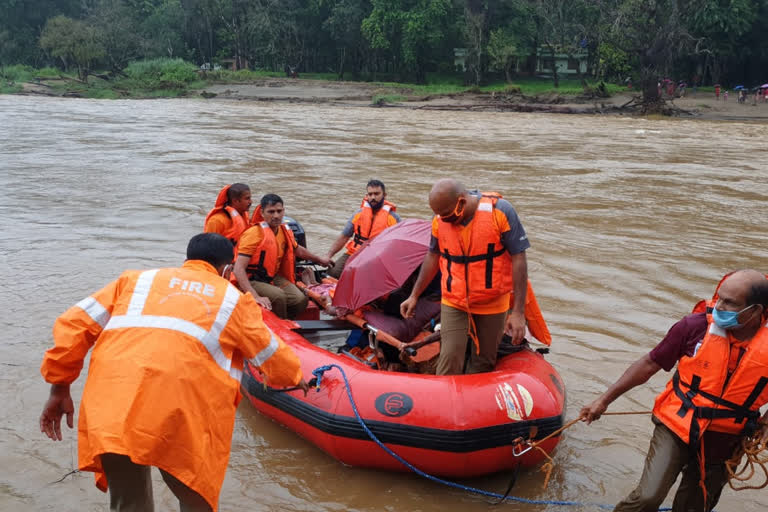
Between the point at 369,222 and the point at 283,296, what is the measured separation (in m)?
1.44

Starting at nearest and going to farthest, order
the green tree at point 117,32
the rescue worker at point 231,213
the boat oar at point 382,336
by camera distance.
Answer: the boat oar at point 382,336, the rescue worker at point 231,213, the green tree at point 117,32

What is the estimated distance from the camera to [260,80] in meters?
45.6

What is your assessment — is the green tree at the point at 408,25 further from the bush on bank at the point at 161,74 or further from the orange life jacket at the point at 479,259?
the orange life jacket at the point at 479,259

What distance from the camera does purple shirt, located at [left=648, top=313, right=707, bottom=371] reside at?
3178mm

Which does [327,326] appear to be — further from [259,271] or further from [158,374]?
[158,374]

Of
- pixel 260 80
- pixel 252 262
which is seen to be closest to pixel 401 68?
pixel 260 80

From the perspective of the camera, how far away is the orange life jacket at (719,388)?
3.04 m

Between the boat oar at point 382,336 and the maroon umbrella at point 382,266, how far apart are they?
0.10m

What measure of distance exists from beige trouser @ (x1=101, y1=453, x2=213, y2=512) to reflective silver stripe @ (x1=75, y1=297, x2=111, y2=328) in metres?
0.50

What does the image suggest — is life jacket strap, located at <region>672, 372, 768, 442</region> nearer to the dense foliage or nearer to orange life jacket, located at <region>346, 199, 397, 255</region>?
orange life jacket, located at <region>346, 199, 397, 255</region>

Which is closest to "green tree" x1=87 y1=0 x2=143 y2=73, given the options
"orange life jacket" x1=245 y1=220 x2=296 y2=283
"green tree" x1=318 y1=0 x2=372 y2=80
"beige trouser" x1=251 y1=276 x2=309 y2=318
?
"green tree" x1=318 y1=0 x2=372 y2=80

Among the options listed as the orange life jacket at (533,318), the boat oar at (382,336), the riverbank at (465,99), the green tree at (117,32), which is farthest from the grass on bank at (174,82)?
the orange life jacket at (533,318)

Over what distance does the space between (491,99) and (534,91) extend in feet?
12.5

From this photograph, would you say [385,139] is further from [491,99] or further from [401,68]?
[401,68]
